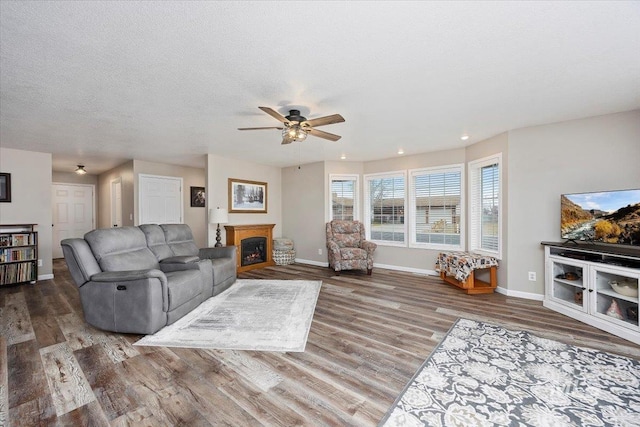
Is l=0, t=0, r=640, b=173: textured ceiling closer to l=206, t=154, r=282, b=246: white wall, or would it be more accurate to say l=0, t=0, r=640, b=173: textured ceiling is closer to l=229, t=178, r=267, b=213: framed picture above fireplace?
l=206, t=154, r=282, b=246: white wall

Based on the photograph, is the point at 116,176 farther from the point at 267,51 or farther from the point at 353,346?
Result: the point at 353,346

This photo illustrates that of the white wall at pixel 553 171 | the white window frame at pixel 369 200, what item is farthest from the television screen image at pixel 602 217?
the white window frame at pixel 369 200

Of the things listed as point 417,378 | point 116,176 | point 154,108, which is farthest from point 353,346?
point 116,176

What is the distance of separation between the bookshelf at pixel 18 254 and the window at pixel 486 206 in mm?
7685

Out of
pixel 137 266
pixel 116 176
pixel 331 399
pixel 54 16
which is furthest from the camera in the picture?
pixel 116 176

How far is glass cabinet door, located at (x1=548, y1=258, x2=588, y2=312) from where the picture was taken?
3029 millimetres

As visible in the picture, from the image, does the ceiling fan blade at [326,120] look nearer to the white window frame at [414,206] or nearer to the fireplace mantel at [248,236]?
the white window frame at [414,206]

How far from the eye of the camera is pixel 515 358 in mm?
2232

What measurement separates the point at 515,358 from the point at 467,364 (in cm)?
46

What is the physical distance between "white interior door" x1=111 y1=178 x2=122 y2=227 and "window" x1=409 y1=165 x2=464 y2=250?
6.82m

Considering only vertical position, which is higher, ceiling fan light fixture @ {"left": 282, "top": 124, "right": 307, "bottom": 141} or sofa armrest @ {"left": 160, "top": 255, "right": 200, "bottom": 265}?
ceiling fan light fixture @ {"left": 282, "top": 124, "right": 307, "bottom": 141}

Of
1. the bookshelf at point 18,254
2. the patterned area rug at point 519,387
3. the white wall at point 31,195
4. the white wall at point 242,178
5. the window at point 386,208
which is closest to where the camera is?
the patterned area rug at point 519,387

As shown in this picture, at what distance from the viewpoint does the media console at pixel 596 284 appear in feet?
8.57

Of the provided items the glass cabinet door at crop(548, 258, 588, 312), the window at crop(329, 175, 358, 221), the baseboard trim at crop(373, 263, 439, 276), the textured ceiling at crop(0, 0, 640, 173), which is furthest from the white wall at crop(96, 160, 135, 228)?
the glass cabinet door at crop(548, 258, 588, 312)
